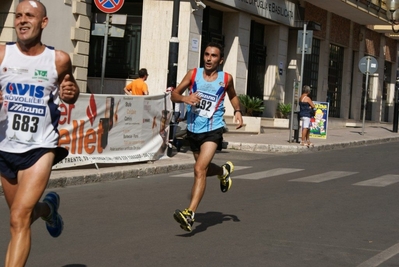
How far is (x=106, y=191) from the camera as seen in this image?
1216 centimetres

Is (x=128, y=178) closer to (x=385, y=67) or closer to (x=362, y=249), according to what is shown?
(x=362, y=249)

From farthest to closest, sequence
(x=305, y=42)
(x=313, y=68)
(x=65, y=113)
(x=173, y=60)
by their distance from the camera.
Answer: (x=313, y=68) < (x=305, y=42) < (x=173, y=60) < (x=65, y=113)

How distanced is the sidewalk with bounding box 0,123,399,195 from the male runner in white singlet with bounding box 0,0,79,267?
667 centimetres

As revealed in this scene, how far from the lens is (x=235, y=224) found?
29.9ft

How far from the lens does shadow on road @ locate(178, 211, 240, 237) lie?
29.0ft

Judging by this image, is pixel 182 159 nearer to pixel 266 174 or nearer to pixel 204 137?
pixel 266 174

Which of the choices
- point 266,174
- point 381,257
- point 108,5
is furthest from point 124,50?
point 381,257

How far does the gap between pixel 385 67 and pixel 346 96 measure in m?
7.92

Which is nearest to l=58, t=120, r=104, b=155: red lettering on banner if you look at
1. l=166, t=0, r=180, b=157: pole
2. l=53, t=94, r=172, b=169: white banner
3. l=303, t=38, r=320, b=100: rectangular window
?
l=53, t=94, r=172, b=169: white banner

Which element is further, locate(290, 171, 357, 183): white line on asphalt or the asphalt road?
locate(290, 171, 357, 183): white line on asphalt

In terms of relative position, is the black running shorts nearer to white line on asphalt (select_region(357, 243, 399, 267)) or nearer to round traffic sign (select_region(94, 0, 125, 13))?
white line on asphalt (select_region(357, 243, 399, 267))

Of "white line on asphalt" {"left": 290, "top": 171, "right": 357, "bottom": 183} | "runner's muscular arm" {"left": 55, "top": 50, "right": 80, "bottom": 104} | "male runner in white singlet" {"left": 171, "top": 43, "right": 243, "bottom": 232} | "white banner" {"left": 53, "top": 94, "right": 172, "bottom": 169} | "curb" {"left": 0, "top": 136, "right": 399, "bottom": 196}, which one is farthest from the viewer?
"white line on asphalt" {"left": 290, "top": 171, "right": 357, "bottom": 183}

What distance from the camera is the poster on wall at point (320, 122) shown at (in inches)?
961

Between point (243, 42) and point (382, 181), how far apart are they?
1401 cm
